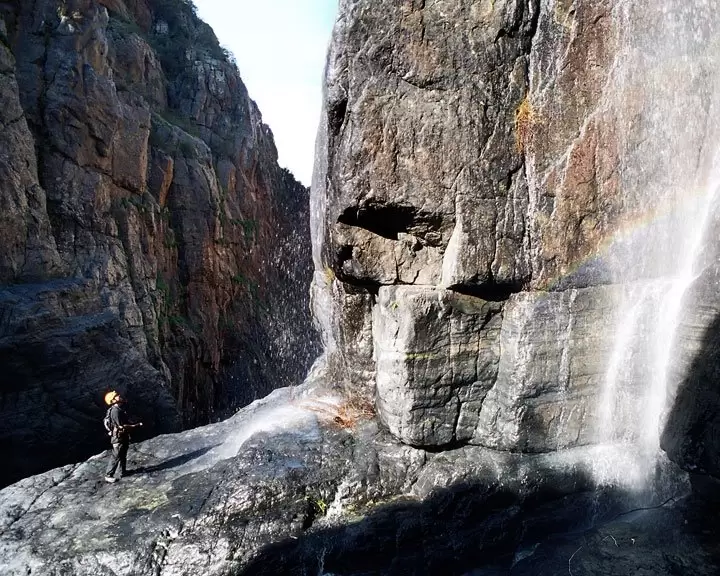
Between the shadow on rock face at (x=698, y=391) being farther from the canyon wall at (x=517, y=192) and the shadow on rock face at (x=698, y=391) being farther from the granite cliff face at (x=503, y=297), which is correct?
the canyon wall at (x=517, y=192)

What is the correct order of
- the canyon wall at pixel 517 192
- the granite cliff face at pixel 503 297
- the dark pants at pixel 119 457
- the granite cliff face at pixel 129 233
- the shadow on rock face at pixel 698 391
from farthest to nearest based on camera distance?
the granite cliff face at pixel 129 233 → the dark pants at pixel 119 457 → the canyon wall at pixel 517 192 → the granite cliff face at pixel 503 297 → the shadow on rock face at pixel 698 391

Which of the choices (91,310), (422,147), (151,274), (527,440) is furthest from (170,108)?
(527,440)

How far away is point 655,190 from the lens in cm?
525

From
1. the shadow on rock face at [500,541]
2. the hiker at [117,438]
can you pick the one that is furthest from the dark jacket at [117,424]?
the shadow on rock face at [500,541]

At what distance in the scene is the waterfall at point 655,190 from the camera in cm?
509

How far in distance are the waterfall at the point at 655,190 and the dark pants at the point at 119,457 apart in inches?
214

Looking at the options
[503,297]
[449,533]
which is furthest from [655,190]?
[449,533]

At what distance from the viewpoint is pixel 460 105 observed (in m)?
5.01

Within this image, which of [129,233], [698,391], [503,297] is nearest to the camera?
[698,391]

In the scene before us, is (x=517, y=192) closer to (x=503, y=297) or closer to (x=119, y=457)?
(x=503, y=297)

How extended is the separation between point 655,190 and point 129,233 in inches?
603

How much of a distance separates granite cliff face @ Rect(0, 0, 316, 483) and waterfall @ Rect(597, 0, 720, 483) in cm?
1043

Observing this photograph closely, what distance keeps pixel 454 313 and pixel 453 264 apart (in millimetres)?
518

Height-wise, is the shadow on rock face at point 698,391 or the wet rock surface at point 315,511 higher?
the shadow on rock face at point 698,391
